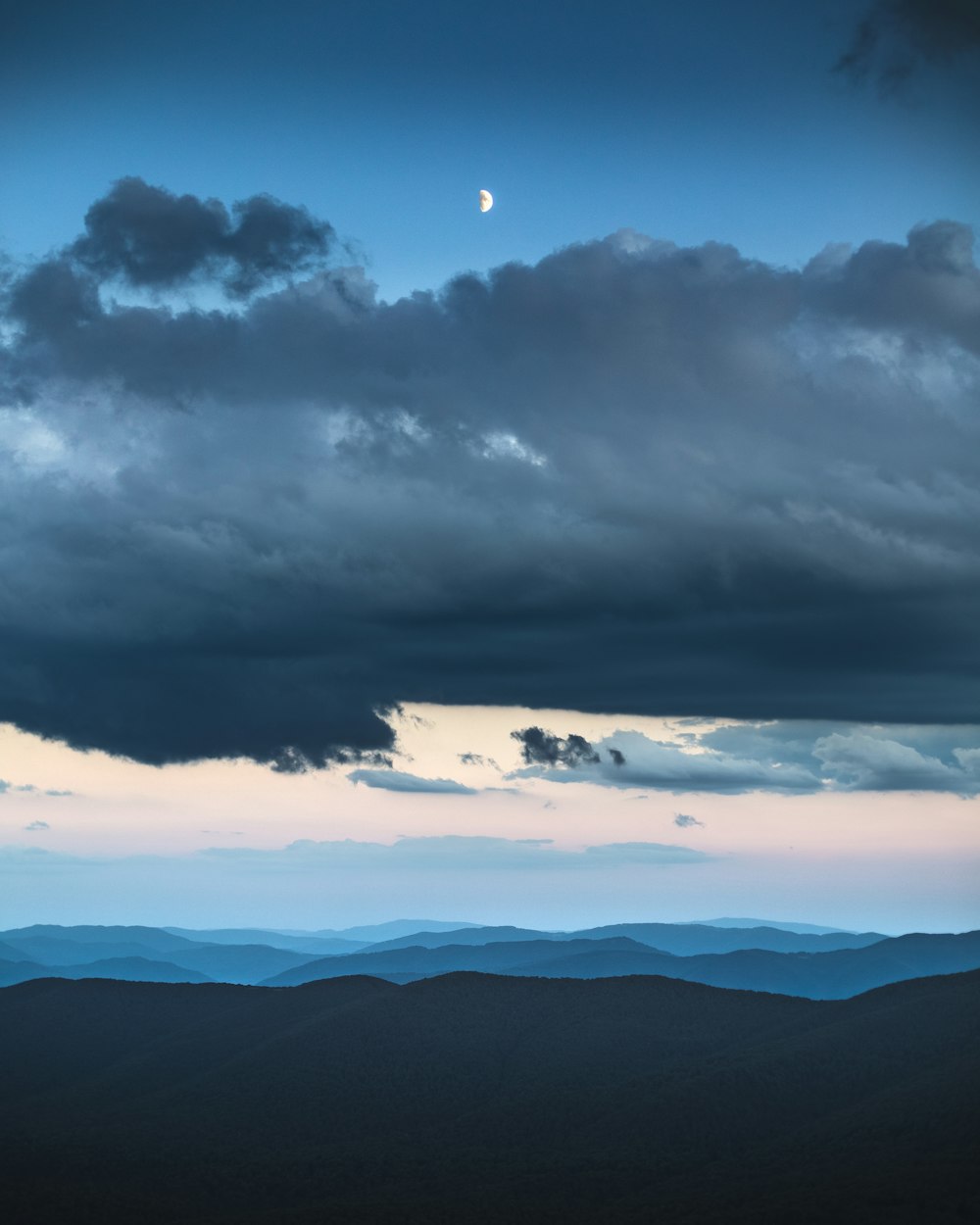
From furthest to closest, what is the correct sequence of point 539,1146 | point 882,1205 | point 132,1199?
point 539,1146
point 132,1199
point 882,1205

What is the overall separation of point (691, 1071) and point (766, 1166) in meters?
51.8

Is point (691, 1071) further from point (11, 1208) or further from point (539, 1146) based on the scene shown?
point (11, 1208)

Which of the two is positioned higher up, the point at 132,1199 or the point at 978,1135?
the point at 978,1135

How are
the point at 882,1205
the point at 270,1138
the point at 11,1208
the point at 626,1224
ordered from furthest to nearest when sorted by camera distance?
the point at 270,1138
the point at 11,1208
the point at 626,1224
the point at 882,1205

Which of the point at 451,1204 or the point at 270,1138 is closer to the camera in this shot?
the point at 451,1204

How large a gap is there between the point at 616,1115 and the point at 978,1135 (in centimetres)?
6169

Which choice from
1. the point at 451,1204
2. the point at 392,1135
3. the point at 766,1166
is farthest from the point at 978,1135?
the point at 392,1135

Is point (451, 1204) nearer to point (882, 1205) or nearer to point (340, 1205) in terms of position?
point (340, 1205)

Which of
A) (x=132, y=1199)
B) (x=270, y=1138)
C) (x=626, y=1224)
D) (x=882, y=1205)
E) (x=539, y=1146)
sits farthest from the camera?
(x=270, y=1138)

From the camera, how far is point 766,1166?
148 m

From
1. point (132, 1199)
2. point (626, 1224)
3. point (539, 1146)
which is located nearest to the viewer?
point (626, 1224)

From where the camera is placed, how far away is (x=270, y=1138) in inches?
7544

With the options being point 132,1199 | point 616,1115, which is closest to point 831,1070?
point 616,1115

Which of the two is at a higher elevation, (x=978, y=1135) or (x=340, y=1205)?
(x=978, y=1135)
